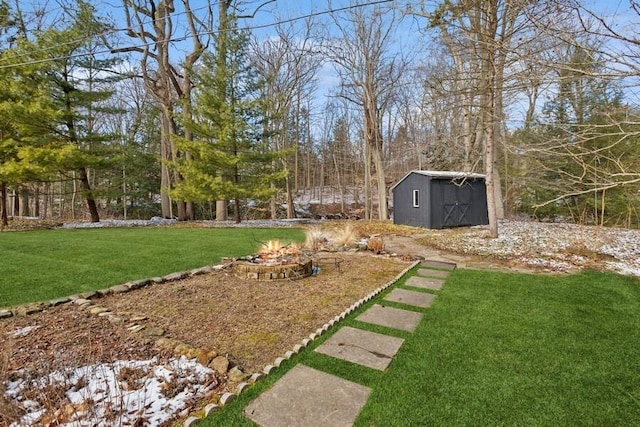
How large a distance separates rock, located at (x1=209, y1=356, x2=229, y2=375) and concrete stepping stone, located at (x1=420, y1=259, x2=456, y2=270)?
371 centimetres

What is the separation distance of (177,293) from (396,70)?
43.5 feet

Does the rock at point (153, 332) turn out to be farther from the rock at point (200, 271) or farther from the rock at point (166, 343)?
the rock at point (200, 271)

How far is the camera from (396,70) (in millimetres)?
13602

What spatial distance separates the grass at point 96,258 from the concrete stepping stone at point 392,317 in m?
3.23

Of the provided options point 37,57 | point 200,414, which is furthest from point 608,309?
point 37,57

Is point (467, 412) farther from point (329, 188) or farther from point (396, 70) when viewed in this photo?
point (329, 188)

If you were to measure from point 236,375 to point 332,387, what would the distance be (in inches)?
26.4

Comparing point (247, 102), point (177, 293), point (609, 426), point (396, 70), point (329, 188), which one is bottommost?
point (609, 426)

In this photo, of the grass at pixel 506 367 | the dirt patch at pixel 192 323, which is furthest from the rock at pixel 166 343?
the grass at pixel 506 367

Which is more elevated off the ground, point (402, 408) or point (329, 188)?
point (329, 188)

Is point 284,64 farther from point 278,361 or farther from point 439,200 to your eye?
point 278,361

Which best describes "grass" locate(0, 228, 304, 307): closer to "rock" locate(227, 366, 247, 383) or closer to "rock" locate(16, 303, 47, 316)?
"rock" locate(16, 303, 47, 316)

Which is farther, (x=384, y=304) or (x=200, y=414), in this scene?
(x=384, y=304)

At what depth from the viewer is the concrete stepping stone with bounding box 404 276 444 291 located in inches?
160
